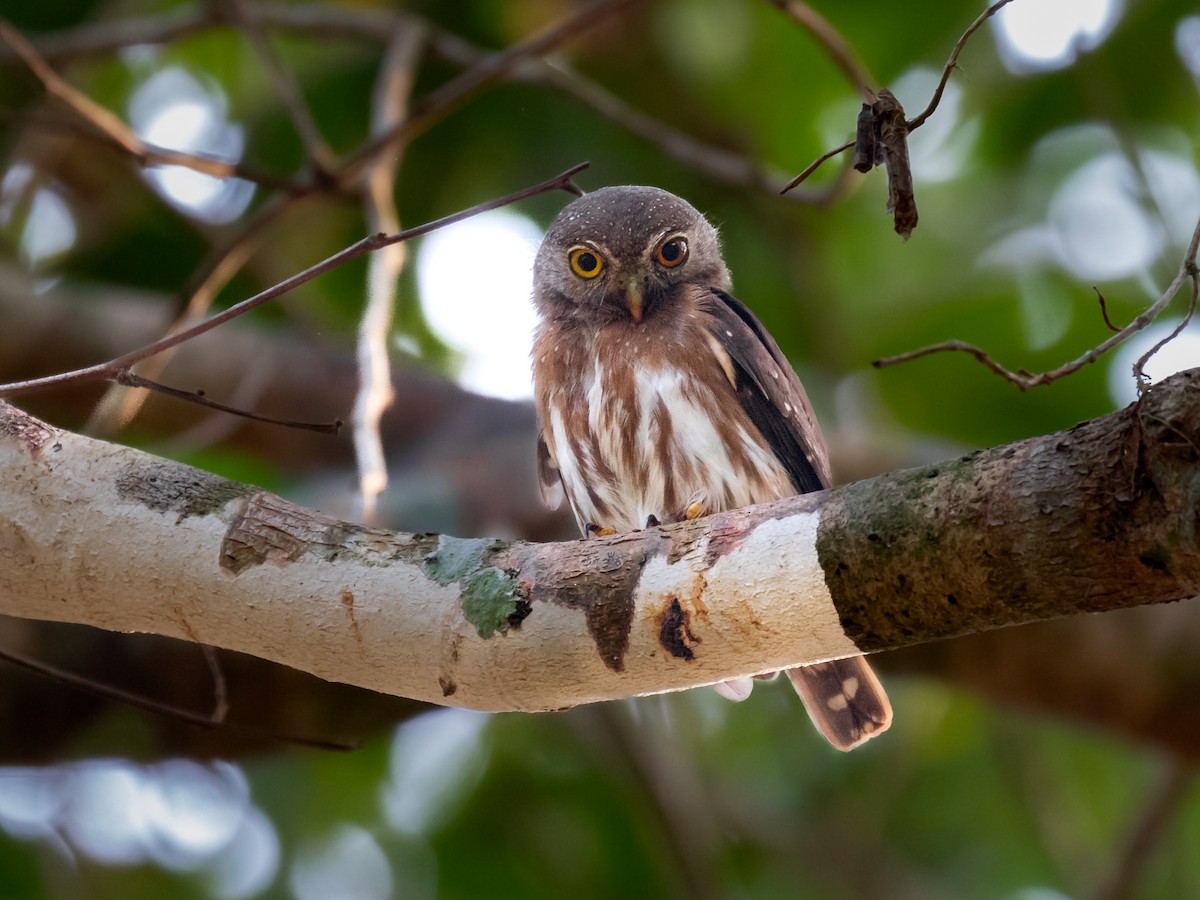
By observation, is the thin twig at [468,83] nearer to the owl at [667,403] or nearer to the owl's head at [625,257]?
the owl's head at [625,257]

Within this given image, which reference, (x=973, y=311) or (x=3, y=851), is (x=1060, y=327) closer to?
(x=973, y=311)

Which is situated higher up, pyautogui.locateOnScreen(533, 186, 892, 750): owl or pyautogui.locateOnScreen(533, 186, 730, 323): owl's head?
pyautogui.locateOnScreen(533, 186, 730, 323): owl's head

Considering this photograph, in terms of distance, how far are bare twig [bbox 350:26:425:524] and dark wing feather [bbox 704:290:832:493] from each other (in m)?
1.16

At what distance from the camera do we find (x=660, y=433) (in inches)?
172

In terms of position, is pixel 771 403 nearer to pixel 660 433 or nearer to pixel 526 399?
pixel 660 433

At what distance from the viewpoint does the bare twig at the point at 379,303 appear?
12.8 feet

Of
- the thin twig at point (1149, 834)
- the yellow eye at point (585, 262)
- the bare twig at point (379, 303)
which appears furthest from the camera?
the thin twig at point (1149, 834)

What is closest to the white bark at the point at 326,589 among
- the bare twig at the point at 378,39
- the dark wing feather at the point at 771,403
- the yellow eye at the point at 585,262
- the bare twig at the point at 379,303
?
the bare twig at the point at 379,303

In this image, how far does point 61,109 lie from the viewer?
6.89 metres

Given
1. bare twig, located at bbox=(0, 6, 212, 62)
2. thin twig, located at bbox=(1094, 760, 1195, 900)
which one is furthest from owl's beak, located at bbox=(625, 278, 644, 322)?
thin twig, located at bbox=(1094, 760, 1195, 900)

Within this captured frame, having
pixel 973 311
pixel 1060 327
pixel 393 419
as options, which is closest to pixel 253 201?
pixel 393 419

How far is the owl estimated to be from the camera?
171 inches

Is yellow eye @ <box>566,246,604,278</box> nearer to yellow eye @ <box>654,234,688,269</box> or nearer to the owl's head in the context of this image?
the owl's head

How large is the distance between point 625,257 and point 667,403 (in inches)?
30.0
